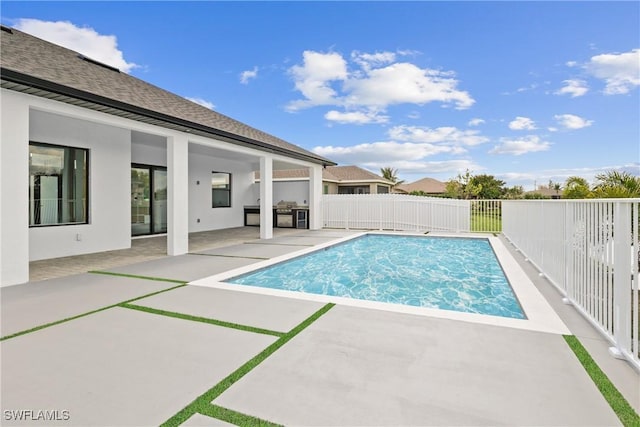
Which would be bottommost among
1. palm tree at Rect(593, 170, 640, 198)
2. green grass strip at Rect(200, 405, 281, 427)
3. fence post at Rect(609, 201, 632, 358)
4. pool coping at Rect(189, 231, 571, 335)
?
green grass strip at Rect(200, 405, 281, 427)

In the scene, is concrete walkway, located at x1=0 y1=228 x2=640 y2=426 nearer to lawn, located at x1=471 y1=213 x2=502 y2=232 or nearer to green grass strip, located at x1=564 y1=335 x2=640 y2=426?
green grass strip, located at x1=564 y1=335 x2=640 y2=426

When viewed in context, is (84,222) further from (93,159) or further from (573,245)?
(573,245)

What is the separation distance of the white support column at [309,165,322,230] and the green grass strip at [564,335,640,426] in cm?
1300

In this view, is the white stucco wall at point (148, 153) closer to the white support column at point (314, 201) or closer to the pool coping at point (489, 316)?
the white support column at point (314, 201)

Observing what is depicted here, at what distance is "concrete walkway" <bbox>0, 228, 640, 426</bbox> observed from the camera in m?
2.12

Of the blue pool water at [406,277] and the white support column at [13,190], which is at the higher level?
the white support column at [13,190]

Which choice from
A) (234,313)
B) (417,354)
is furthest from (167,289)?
(417,354)

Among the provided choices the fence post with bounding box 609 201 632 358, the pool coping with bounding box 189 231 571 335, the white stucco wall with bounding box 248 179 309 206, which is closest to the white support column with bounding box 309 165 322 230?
the white stucco wall with bounding box 248 179 309 206

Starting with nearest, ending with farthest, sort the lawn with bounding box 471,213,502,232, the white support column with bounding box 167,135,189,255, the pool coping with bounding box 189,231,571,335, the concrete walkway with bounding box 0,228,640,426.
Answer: the concrete walkway with bounding box 0,228,640,426, the pool coping with bounding box 189,231,571,335, the white support column with bounding box 167,135,189,255, the lawn with bounding box 471,213,502,232

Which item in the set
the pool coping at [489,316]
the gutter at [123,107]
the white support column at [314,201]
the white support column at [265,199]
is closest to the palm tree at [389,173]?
the white support column at [314,201]

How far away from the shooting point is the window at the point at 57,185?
25.1 ft

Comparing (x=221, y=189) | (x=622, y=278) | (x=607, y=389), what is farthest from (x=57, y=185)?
(x=622, y=278)

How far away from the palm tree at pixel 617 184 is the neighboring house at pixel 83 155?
9936mm

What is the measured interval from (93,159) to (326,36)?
488 inches
